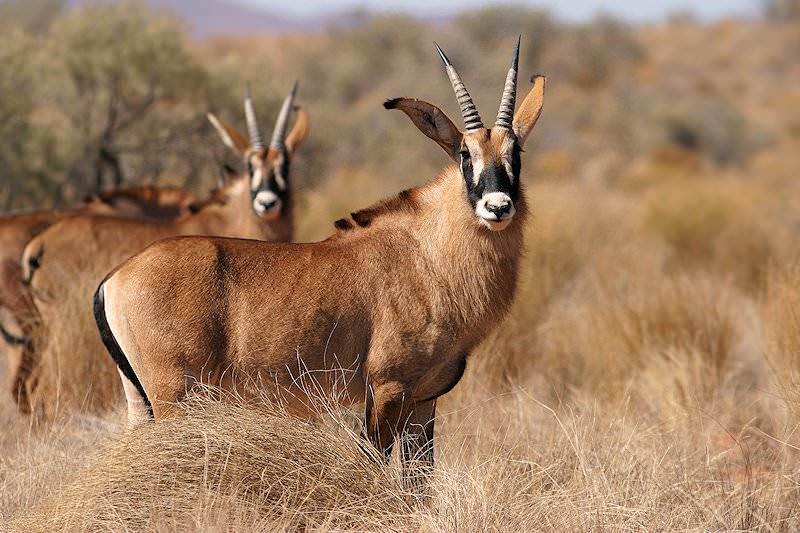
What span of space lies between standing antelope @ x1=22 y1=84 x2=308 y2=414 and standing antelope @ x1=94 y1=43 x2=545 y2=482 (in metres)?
2.63

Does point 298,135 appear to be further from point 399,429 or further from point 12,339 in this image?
point 399,429

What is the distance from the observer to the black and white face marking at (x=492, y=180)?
5.46m

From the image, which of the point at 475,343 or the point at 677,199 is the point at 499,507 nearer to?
the point at 475,343

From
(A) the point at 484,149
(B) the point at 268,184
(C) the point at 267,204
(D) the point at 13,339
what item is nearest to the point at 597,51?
(B) the point at 268,184

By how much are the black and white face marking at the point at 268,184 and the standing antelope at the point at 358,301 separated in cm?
323

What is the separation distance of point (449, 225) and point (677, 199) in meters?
11.8

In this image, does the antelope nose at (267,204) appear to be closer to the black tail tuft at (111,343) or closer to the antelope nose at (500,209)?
the black tail tuft at (111,343)

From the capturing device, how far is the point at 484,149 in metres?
5.67

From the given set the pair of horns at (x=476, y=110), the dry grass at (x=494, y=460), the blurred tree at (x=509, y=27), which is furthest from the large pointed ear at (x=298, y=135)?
the blurred tree at (x=509, y=27)

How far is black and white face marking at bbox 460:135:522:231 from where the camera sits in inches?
215

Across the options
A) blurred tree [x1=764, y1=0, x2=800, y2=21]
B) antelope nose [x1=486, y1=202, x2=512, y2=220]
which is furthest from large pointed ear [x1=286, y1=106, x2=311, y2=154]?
blurred tree [x1=764, y1=0, x2=800, y2=21]

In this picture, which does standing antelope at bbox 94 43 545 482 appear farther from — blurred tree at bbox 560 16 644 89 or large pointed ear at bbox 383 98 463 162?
blurred tree at bbox 560 16 644 89

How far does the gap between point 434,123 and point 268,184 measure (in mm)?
3663

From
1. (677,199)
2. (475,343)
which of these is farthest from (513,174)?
(677,199)
